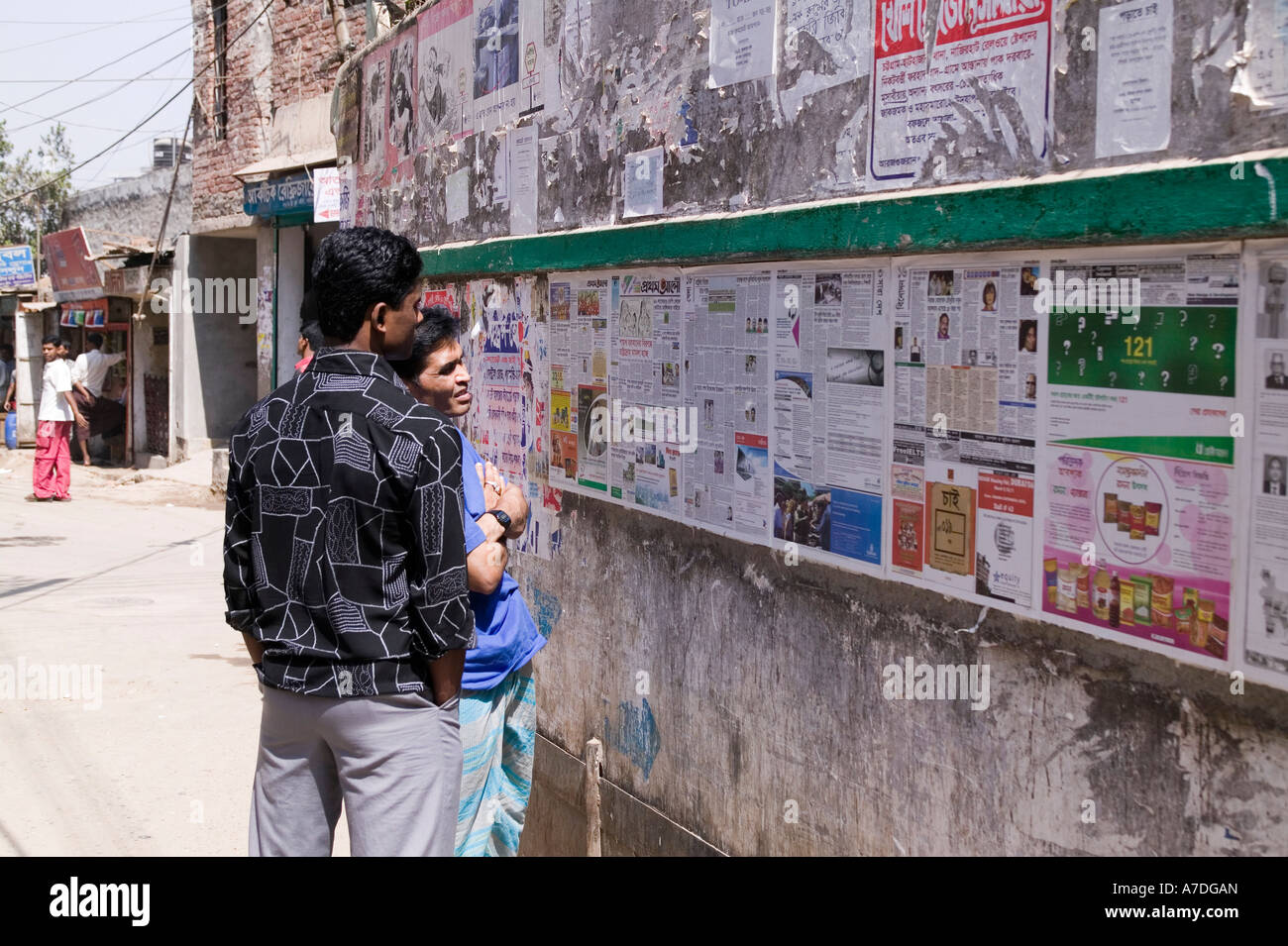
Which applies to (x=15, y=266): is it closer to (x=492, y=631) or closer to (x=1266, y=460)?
(x=492, y=631)

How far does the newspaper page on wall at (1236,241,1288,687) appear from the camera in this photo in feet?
7.10

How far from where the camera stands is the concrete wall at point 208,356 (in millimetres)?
17359

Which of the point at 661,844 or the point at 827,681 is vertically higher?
the point at 827,681

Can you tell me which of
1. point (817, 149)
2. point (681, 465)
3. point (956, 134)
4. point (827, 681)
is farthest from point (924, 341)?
point (681, 465)

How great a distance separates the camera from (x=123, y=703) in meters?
6.60

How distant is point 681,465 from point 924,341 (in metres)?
1.25

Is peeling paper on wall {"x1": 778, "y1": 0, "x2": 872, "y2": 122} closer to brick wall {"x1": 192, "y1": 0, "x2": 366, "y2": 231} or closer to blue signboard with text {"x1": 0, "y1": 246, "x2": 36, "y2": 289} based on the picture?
brick wall {"x1": 192, "y1": 0, "x2": 366, "y2": 231}

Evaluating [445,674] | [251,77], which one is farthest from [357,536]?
[251,77]

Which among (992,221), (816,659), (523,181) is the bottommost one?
(816,659)

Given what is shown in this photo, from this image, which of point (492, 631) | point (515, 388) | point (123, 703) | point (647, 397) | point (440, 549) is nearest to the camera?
point (440, 549)

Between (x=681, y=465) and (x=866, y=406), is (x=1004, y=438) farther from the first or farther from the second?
(x=681, y=465)

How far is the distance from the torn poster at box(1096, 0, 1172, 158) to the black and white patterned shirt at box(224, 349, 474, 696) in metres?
1.48

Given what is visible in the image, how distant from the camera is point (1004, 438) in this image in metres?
2.76

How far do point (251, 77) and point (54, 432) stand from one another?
5147 mm
